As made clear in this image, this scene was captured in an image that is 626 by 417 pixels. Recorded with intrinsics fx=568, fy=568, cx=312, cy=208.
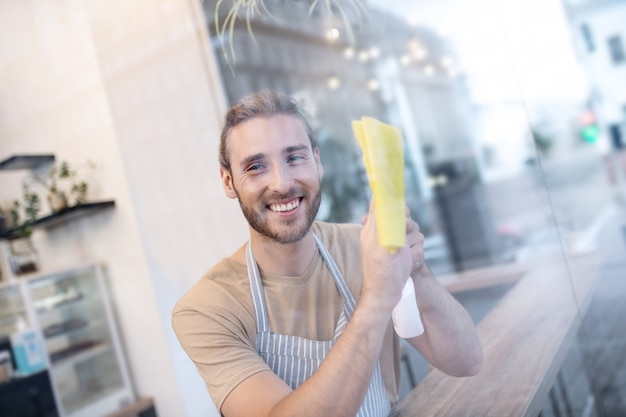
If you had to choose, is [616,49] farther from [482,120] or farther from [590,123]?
[482,120]

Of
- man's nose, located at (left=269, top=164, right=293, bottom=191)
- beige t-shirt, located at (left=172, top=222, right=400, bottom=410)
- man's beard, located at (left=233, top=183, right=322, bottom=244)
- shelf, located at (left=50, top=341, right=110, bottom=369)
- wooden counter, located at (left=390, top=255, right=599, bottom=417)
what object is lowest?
wooden counter, located at (left=390, top=255, right=599, bottom=417)

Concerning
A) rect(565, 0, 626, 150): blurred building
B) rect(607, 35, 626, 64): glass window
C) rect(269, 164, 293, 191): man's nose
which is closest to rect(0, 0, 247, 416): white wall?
rect(269, 164, 293, 191): man's nose

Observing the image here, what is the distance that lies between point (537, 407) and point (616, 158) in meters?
2.06

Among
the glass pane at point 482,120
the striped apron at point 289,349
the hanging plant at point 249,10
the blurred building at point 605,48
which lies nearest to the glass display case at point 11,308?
the glass pane at point 482,120

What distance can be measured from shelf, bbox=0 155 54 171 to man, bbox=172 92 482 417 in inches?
47.3

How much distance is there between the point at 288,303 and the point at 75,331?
5.81 feet

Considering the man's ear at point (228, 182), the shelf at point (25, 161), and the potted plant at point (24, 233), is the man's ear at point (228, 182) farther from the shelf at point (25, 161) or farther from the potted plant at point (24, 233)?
the potted plant at point (24, 233)

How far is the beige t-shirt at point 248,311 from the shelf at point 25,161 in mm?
1227

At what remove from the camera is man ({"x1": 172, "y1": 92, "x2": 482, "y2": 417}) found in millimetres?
813

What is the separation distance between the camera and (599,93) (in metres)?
2.56

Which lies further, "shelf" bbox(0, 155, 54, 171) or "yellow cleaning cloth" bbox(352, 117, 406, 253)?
"shelf" bbox(0, 155, 54, 171)

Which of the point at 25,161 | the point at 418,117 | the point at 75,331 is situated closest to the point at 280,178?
the point at 25,161

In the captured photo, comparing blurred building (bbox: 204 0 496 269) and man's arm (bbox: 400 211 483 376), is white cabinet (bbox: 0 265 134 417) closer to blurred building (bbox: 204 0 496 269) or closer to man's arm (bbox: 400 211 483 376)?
man's arm (bbox: 400 211 483 376)

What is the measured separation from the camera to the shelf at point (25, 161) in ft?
6.38
